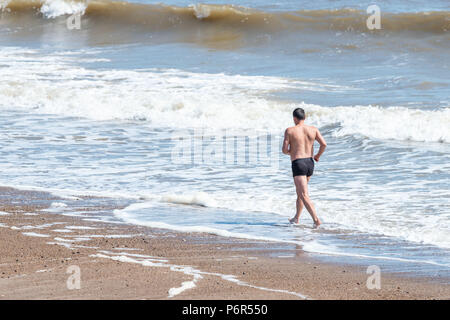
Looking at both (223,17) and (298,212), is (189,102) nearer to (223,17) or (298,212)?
(298,212)

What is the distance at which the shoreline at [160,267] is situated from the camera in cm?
512

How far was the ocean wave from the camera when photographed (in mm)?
23922

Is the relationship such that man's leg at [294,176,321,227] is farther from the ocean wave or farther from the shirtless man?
the ocean wave

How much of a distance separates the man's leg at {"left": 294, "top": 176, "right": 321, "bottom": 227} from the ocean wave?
16608 millimetres

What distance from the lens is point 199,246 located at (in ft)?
21.9

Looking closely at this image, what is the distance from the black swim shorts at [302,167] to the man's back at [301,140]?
0.15 ft

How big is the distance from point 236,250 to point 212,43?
18046mm

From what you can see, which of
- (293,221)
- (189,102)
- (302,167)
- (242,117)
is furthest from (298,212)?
(189,102)

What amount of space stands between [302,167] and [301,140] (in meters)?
0.29

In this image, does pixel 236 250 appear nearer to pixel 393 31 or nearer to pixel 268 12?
pixel 393 31

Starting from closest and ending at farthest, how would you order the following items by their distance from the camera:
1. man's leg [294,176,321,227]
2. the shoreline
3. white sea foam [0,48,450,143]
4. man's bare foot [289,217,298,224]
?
the shoreline < man's leg [294,176,321,227] < man's bare foot [289,217,298,224] < white sea foam [0,48,450,143]

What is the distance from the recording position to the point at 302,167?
26.0 feet

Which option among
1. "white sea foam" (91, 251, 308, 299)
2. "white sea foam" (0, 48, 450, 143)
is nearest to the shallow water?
"white sea foam" (0, 48, 450, 143)
